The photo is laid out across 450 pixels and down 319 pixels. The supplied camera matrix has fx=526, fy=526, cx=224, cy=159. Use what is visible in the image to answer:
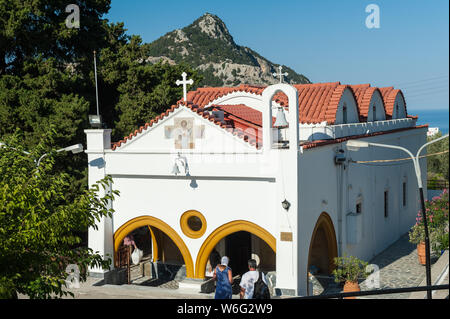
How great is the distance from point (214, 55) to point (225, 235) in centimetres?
6645

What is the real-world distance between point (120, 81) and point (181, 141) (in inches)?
608

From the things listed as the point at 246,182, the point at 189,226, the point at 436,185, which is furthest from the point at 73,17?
the point at 436,185

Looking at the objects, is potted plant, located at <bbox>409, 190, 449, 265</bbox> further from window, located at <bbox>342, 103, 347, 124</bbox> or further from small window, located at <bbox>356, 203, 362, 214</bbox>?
window, located at <bbox>342, 103, 347, 124</bbox>

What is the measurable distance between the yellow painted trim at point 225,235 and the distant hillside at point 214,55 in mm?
56146

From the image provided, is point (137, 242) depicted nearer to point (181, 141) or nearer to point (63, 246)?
point (181, 141)

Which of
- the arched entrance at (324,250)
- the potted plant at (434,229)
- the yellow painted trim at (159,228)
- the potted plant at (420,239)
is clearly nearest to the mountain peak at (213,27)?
the potted plant at (434,229)

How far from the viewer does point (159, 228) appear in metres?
15.6

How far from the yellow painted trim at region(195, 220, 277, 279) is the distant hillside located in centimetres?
5615

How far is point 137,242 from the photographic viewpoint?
933 inches

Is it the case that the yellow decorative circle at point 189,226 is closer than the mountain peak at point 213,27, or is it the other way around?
the yellow decorative circle at point 189,226

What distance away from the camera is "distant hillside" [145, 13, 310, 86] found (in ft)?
239

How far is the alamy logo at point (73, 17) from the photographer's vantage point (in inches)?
1104

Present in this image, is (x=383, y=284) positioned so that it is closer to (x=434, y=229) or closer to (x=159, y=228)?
(x=434, y=229)

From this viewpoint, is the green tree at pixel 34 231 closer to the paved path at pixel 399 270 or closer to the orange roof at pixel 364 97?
the paved path at pixel 399 270
